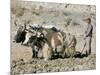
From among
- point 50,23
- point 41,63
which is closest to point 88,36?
point 50,23

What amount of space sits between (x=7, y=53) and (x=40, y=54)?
0.34 meters

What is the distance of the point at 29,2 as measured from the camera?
200 centimetres

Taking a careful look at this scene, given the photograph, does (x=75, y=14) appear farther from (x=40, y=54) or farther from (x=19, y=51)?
(x=19, y=51)

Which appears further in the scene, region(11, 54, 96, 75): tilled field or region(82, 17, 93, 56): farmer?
region(82, 17, 93, 56): farmer

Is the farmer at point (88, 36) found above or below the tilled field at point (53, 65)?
above

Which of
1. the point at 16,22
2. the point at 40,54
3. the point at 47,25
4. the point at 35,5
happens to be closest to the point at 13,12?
the point at 16,22

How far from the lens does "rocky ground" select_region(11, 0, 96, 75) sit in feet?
6.39

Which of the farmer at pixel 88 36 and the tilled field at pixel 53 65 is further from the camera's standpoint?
the farmer at pixel 88 36

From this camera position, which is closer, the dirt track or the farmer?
the dirt track

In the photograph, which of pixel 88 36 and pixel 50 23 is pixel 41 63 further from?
pixel 88 36

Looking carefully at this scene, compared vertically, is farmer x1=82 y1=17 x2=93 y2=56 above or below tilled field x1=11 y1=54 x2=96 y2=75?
above

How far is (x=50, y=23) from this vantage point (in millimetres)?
2066

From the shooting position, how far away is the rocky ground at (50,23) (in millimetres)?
1946

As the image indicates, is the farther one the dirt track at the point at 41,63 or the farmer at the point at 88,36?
the farmer at the point at 88,36
